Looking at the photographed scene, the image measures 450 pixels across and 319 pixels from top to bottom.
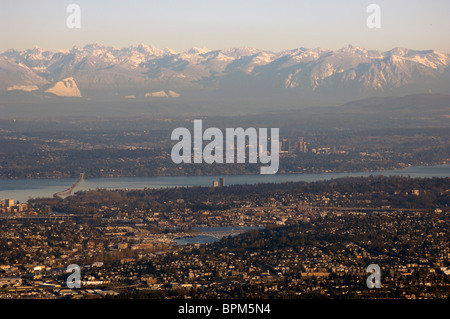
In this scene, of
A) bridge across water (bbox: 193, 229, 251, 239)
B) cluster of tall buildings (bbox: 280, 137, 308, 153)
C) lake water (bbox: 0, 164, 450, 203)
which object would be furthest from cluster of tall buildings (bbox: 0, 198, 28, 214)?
cluster of tall buildings (bbox: 280, 137, 308, 153)

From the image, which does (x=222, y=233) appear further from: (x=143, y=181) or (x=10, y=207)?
(x=143, y=181)

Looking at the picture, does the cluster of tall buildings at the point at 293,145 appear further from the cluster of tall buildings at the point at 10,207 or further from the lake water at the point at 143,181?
the cluster of tall buildings at the point at 10,207

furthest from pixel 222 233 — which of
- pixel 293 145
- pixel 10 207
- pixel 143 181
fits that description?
pixel 293 145

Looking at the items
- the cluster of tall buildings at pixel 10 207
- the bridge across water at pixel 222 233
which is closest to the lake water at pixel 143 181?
the cluster of tall buildings at pixel 10 207

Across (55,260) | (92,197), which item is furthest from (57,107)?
(55,260)

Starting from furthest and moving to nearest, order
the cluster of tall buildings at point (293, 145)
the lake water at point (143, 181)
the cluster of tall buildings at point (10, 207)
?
the cluster of tall buildings at point (293, 145), the lake water at point (143, 181), the cluster of tall buildings at point (10, 207)
